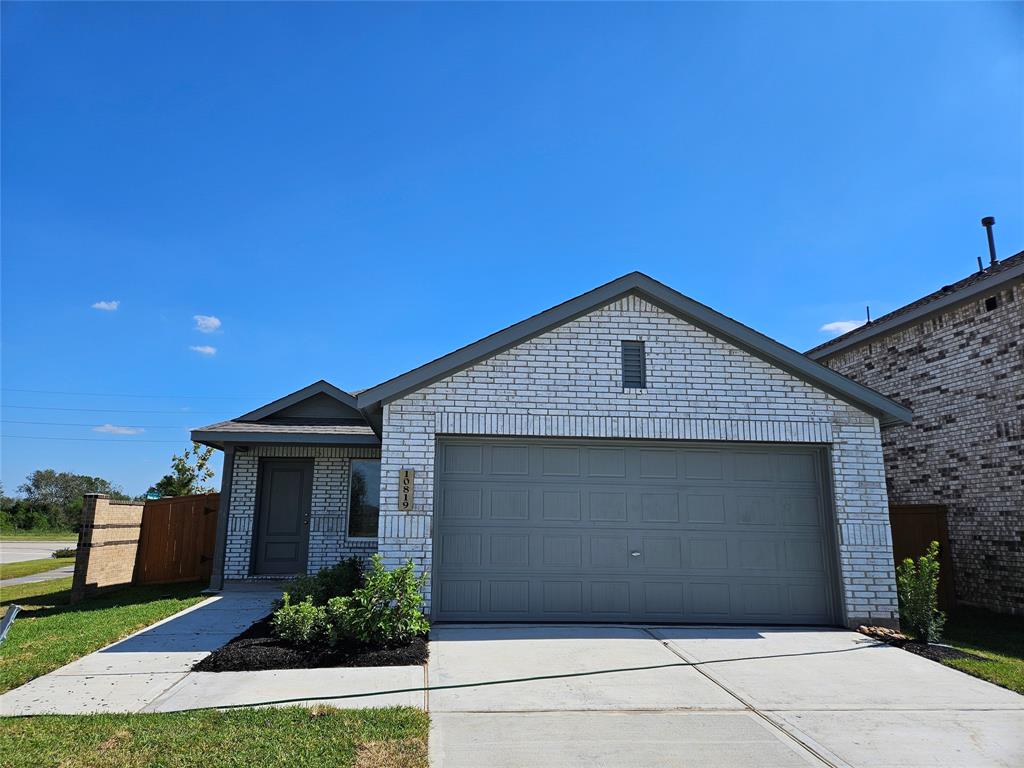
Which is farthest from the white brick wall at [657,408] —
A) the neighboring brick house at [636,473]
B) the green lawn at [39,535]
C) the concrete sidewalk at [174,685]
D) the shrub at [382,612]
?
the green lawn at [39,535]

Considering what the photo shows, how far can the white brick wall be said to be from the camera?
881 centimetres

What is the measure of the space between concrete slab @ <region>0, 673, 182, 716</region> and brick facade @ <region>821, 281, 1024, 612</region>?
12047mm

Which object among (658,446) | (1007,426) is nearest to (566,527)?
(658,446)

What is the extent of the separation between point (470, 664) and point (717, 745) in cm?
273

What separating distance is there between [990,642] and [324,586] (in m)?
8.67

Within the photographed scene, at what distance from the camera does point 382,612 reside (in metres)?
7.23

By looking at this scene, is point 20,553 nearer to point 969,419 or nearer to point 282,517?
point 282,517

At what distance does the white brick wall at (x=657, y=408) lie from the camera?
28.9 feet

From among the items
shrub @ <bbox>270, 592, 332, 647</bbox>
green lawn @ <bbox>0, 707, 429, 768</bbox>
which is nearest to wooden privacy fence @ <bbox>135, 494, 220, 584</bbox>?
shrub @ <bbox>270, 592, 332, 647</bbox>

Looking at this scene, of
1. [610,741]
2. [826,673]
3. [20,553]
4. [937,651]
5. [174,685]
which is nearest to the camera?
[610,741]

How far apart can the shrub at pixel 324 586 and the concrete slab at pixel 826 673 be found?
416 cm

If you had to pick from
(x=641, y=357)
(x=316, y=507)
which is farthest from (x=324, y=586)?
(x=641, y=357)

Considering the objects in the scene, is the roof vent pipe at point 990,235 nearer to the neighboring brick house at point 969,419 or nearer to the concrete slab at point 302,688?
the neighboring brick house at point 969,419

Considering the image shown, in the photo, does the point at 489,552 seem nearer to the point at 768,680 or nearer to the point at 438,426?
the point at 438,426
